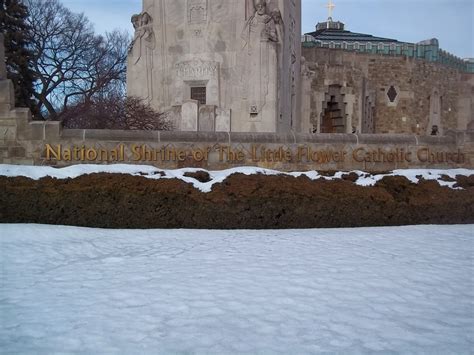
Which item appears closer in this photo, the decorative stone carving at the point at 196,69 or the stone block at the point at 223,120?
the stone block at the point at 223,120

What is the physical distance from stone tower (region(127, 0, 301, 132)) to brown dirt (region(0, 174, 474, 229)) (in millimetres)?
7592

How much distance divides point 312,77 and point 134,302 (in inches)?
1014

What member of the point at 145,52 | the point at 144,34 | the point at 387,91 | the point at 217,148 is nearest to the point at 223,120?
the point at 145,52

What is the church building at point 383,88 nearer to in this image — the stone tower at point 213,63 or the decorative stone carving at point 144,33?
the stone tower at point 213,63

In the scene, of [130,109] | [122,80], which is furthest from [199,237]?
[122,80]

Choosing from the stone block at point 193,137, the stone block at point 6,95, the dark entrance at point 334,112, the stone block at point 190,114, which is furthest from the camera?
the dark entrance at point 334,112

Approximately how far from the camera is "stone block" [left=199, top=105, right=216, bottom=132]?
16.0 meters

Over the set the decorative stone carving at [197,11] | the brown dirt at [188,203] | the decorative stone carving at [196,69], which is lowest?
the brown dirt at [188,203]

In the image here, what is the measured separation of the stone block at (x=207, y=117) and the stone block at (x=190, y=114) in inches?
7.5

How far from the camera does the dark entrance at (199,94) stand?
16.8 m

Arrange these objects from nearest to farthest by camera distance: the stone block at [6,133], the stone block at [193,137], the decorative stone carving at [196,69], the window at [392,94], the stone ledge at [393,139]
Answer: the stone block at [6,133] → the stone block at [193,137] → the stone ledge at [393,139] → the decorative stone carving at [196,69] → the window at [392,94]

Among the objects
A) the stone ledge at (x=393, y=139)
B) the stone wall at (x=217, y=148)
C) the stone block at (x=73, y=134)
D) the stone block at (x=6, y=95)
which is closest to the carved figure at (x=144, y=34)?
the stone wall at (x=217, y=148)

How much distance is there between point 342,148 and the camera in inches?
428

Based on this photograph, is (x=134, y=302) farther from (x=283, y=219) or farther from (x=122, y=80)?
(x=122, y=80)
